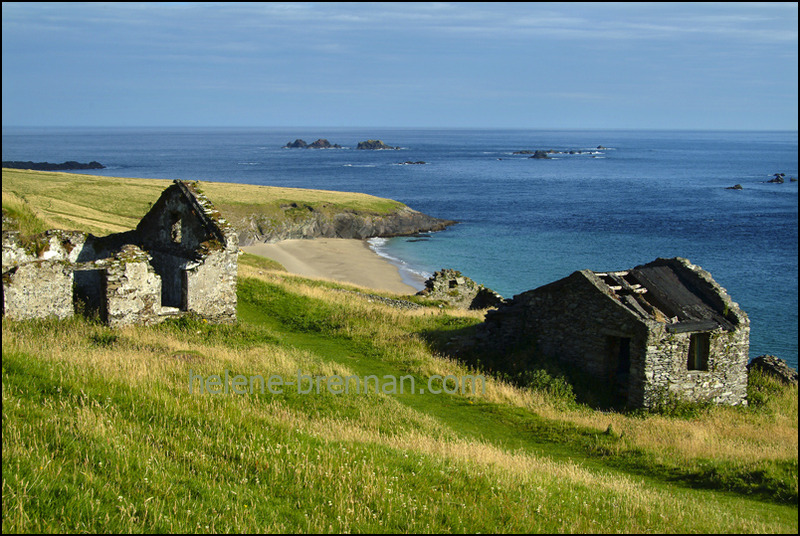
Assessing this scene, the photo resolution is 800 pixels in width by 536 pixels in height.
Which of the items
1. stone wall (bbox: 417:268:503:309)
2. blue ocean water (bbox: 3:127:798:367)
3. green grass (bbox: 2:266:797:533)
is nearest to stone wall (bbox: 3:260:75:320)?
green grass (bbox: 2:266:797:533)

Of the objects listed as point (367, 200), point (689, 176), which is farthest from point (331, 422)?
point (689, 176)

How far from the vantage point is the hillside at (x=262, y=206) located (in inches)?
2881

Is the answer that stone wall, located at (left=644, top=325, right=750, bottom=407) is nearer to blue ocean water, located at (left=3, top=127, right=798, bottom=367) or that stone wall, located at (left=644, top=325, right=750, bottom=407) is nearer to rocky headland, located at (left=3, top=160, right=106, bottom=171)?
blue ocean water, located at (left=3, top=127, right=798, bottom=367)

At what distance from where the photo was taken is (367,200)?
96188 millimetres

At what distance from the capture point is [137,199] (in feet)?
254

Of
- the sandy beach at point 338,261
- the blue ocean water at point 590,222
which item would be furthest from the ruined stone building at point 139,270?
the blue ocean water at point 590,222

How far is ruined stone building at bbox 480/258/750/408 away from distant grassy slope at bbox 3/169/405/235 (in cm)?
4499

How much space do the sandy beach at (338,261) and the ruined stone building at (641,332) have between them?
1178 inches

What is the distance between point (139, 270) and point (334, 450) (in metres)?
13.8

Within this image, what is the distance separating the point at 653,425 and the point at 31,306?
718 inches

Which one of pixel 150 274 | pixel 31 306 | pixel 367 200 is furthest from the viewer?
pixel 367 200

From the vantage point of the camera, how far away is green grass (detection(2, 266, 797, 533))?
23.7 ft

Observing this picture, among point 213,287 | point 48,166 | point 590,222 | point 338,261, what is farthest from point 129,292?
point 48,166

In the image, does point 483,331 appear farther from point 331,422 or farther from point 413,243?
point 413,243
